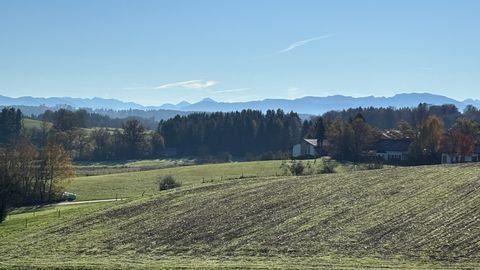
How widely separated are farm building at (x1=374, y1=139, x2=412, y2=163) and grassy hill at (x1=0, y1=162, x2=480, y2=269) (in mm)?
52825

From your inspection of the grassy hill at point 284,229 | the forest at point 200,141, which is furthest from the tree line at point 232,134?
the grassy hill at point 284,229

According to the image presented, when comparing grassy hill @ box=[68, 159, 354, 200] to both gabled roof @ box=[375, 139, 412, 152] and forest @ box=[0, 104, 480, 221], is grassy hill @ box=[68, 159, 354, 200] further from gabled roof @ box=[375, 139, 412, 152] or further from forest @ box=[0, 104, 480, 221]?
gabled roof @ box=[375, 139, 412, 152]

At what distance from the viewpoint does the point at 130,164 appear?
13388cm

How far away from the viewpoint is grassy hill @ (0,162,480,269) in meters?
31.0

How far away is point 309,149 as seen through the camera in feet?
401

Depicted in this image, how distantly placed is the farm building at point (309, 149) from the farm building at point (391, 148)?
396 inches

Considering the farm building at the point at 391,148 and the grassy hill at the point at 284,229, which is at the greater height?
the farm building at the point at 391,148

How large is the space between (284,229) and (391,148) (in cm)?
8116

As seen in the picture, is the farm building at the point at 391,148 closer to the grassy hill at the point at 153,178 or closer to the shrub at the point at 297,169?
the grassy hill at the point at 153,178

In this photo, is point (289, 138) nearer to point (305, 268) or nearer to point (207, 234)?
point (207, 234)

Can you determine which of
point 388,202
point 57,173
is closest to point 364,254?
point 388,202

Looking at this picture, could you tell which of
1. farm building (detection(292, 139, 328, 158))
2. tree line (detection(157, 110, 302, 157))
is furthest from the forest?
farm building (detection(292, 139, 328, 158))

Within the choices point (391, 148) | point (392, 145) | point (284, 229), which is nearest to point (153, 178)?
point (284, 229)

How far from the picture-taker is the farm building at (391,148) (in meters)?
109
